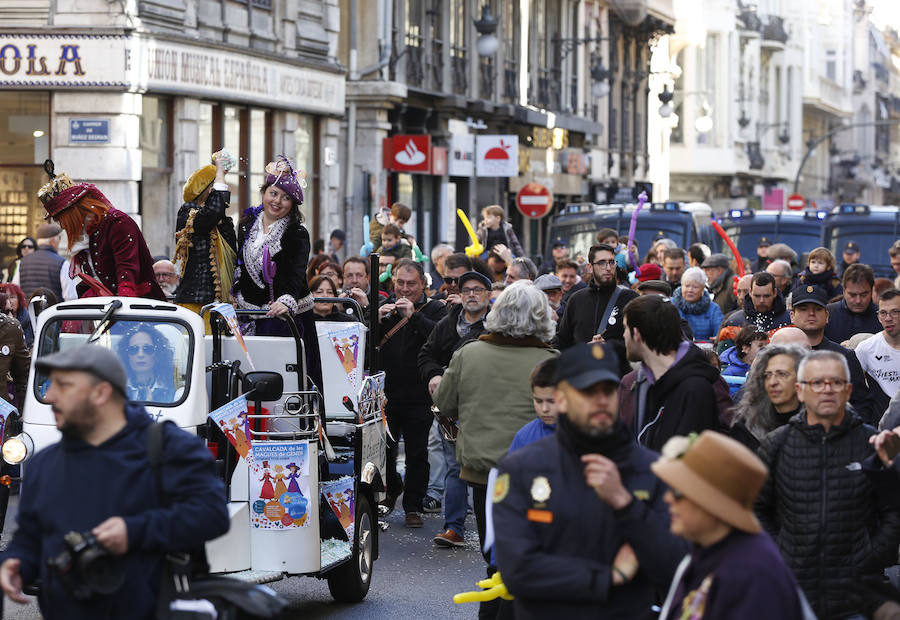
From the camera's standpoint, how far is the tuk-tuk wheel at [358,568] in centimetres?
959

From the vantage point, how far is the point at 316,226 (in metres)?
29.1

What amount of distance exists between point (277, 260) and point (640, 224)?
59.8 feet

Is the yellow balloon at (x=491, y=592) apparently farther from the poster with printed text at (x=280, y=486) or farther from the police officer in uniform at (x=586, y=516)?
the poster with printed text at (x=280, y=486)

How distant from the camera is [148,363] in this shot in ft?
27.3

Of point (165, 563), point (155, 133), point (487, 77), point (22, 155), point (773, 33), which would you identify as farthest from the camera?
point (773, 33)

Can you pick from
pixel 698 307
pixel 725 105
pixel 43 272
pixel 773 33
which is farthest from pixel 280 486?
pixel 773 33

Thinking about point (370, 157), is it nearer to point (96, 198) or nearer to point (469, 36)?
point (469, 36)

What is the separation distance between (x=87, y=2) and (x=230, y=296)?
43.8 ft

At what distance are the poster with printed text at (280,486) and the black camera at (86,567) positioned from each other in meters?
3.25

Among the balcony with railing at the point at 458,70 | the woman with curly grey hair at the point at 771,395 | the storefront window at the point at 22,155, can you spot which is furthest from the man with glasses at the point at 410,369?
the balcony with railing at the point at 458,70

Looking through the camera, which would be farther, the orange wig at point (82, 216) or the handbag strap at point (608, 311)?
the handbag strap at point (608, 311)

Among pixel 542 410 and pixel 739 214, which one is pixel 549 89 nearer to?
pixel 739 214

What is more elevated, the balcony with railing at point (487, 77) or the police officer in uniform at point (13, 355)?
the balcony with railing at point (487, 77)

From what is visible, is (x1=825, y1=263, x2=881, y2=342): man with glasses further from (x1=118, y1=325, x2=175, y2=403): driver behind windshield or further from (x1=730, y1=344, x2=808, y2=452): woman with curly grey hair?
(x1=118, y1=325, x2=175, y2=403): driver behind windshield
